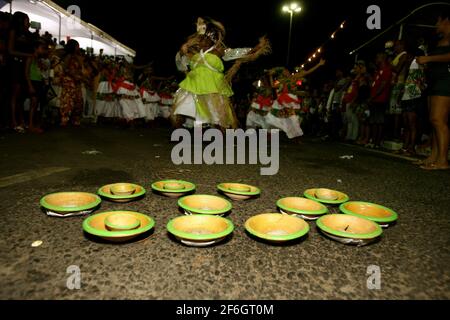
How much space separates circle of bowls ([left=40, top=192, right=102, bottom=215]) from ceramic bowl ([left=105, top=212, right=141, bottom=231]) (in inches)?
12.1

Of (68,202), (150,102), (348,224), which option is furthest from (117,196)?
(150,102)

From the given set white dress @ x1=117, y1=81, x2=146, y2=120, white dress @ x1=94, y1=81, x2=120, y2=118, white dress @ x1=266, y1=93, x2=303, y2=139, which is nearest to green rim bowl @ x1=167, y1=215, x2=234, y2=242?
white dress @ x1=266, y1=93, x2=303, y2=139

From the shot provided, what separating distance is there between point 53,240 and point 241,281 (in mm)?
1021

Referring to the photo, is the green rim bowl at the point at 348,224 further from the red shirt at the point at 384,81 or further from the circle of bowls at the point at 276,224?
the red shirt at the point at 384,81

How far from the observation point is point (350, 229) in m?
1.88

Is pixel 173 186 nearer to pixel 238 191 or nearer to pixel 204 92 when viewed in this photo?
pixel 238 191

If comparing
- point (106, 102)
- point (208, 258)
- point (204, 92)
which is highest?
point (106, 102)

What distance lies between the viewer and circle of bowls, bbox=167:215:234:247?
5.07ft

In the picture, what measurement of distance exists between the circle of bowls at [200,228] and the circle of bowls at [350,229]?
22.7 inches

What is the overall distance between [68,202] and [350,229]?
1.85 meters

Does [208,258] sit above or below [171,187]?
below

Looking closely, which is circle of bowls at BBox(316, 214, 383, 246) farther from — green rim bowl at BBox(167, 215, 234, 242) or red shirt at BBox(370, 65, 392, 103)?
red shirt at BBox(370, 65, 392, 103)

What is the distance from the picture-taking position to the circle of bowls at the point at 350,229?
165 cm

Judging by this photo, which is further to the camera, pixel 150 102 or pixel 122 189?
pixel 150 102
